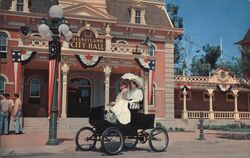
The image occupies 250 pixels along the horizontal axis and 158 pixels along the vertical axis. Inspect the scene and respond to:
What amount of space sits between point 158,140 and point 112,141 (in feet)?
3.45

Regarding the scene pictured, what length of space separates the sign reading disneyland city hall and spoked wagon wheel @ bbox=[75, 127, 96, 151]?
8670mm

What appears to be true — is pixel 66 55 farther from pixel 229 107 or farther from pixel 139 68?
pixel 229 107

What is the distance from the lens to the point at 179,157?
6246mm

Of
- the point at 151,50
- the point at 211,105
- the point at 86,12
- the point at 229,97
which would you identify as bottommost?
the point at 211,105

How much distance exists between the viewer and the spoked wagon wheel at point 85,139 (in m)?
7.19

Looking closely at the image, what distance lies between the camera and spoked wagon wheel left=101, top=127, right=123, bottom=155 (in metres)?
6.65

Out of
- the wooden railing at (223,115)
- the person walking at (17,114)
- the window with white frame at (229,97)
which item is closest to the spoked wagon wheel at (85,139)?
the person walking at (17,114)

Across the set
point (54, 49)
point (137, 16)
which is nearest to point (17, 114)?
point (54, 49)

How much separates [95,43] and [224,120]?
9950 millimetres

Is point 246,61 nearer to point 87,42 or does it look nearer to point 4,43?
point 87,42

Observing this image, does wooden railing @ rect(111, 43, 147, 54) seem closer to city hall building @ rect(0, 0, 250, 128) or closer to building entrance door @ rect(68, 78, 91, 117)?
city hall building @ rect(0, 0, 250, 128)

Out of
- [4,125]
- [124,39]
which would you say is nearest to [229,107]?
[124,39]

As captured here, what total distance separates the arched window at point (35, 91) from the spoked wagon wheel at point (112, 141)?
11.5 metres

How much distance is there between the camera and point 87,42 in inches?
625
